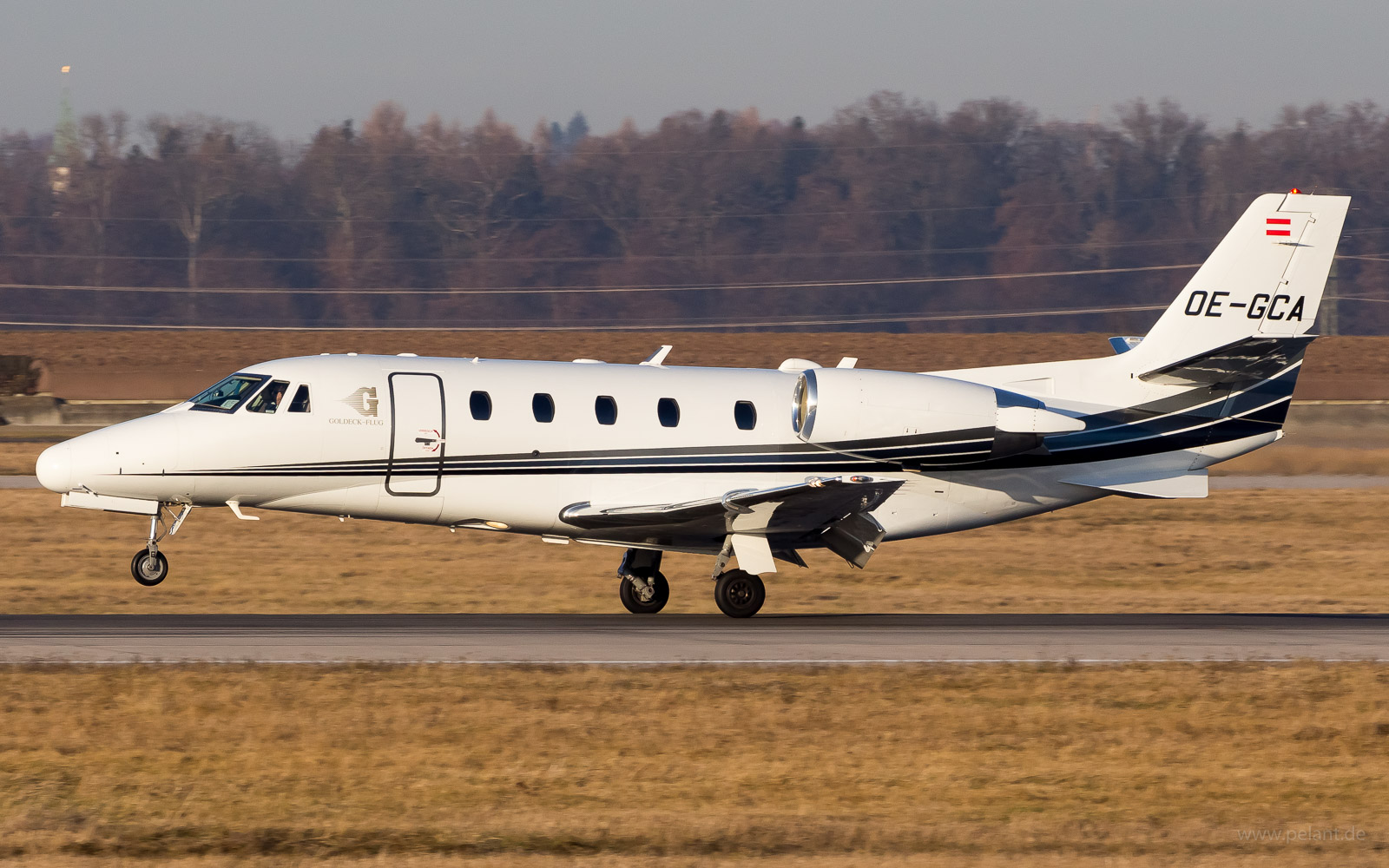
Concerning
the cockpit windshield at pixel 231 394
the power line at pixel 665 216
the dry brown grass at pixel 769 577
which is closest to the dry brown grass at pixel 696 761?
the cockpit windshield at pixel 231 394

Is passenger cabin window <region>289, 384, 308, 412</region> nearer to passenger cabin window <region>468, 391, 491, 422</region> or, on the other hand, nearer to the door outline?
the door outline

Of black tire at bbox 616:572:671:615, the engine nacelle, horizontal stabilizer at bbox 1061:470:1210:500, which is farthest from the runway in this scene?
the engine nacelle

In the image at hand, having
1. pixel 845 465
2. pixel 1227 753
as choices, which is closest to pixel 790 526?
pixel 845 465

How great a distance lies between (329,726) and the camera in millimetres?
13477

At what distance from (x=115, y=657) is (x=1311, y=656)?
40.0 feet

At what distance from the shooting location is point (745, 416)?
21047 millimetres

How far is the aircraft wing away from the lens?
19.6 m

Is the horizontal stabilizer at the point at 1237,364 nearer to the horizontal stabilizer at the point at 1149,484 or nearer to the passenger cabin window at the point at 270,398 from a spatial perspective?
the horizontal stabilizer at the point at 1149,484

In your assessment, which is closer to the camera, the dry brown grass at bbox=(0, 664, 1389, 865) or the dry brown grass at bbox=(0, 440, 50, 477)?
the dry brown grass at bbox=(0, 664, 1389, 865)

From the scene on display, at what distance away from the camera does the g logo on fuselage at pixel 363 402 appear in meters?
20.2

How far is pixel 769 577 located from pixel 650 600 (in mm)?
5777

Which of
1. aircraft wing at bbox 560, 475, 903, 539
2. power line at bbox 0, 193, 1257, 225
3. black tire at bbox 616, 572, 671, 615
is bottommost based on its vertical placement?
black tire at bbox 616, 572, 671, 615

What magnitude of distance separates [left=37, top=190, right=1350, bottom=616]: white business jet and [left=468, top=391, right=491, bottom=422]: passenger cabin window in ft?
0.05

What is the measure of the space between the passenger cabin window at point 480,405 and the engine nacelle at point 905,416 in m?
3.91
